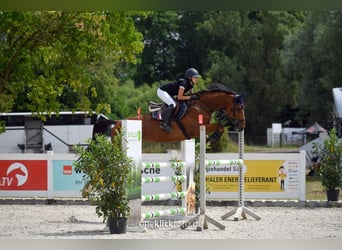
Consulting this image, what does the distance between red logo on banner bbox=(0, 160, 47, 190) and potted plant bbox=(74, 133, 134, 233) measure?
209 inches

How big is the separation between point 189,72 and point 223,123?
98 cm

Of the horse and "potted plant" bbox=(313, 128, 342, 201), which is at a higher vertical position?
the horse

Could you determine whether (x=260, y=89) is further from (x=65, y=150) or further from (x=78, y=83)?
(x=78, y=83)

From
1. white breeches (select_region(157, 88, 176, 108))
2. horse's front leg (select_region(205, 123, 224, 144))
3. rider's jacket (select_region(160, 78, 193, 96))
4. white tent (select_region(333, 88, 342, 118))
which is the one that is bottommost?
horse's front leg (select_region(205, 123, 224, 144))

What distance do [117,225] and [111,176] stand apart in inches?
21.2

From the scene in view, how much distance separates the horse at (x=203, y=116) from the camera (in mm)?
11880

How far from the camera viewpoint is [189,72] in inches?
464

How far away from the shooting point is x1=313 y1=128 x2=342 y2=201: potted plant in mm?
13062

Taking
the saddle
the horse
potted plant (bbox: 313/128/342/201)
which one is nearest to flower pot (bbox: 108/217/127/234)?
the horse

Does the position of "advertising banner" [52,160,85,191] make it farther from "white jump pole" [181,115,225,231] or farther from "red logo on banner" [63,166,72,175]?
"white jump pole" [181,115,225,231]

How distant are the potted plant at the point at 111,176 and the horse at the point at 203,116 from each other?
311cm
